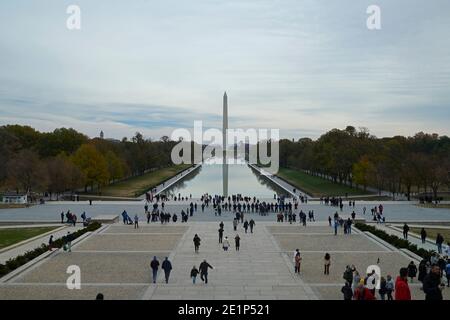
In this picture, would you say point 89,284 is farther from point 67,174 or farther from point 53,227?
point 67,174

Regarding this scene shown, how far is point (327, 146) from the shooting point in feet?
276

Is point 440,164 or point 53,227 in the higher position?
point 440,164

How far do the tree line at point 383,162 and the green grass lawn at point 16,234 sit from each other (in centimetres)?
3752

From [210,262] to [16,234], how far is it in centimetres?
1497

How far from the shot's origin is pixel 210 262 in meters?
22.5

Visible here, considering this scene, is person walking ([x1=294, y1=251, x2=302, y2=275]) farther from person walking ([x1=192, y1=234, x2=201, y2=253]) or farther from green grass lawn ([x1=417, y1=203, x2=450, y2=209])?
green grass lawn ([x1=417, y1=203, x2=450, y2=209])

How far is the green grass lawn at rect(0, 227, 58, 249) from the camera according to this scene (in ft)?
94.0

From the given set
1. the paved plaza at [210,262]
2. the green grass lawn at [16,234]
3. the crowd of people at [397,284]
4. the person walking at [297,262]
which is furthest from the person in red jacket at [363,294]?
the green grass lawn at [16,234]

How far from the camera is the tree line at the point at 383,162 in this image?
5772 centimetres

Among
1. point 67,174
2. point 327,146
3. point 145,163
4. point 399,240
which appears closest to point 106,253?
point 399,240

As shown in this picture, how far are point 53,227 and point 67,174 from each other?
2539 cm

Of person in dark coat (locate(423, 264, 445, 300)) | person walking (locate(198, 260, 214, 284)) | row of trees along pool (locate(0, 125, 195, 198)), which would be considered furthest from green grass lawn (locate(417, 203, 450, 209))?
person in dark coat (locate(423, 264, 445, 300))
